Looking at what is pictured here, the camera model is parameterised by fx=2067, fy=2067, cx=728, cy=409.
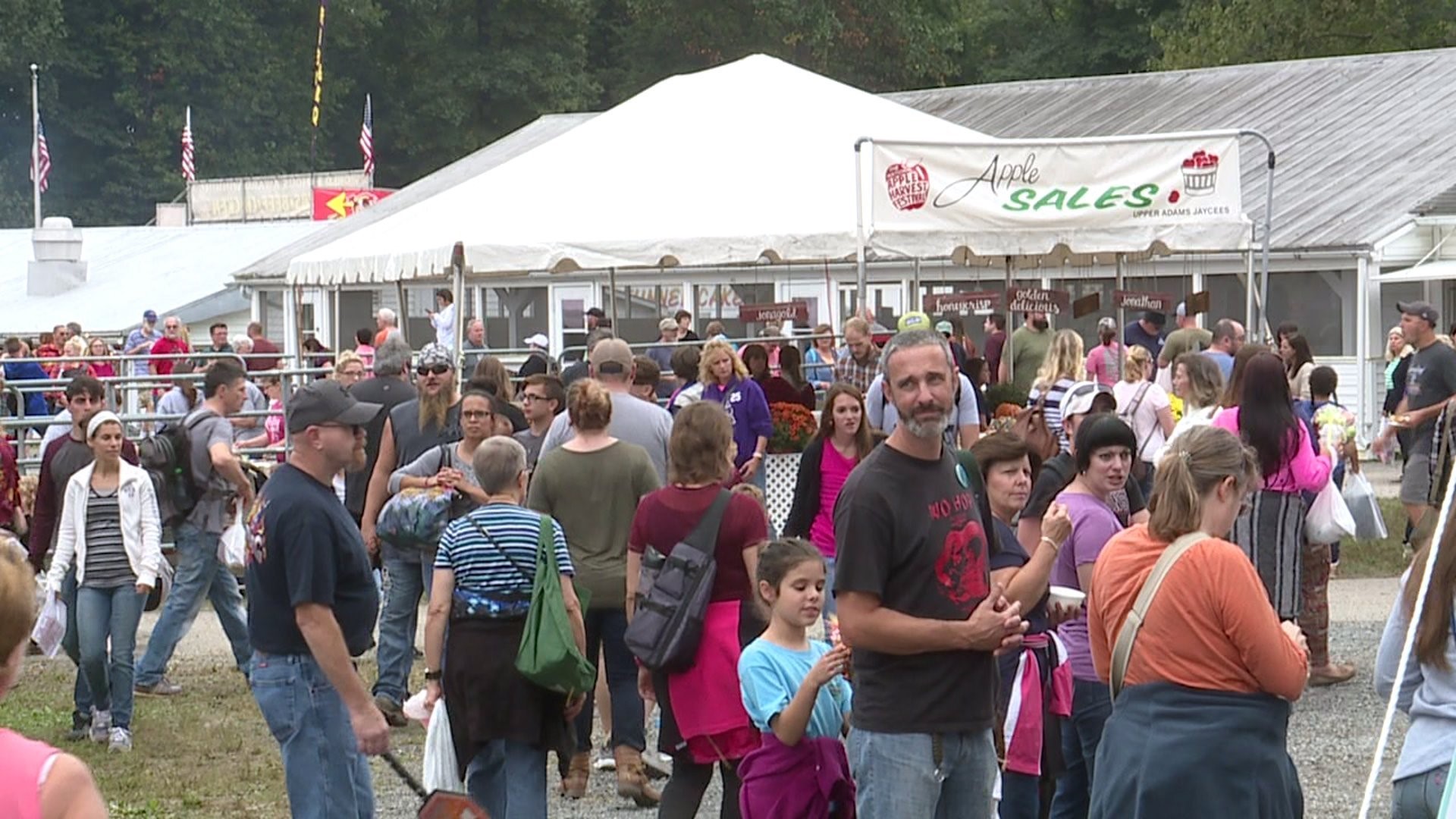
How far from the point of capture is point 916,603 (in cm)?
515

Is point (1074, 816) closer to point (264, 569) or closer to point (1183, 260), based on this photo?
point (264, 569)

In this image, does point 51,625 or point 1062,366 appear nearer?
point 51,625

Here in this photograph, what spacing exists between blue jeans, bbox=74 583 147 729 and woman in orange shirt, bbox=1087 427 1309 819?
6.35 metres

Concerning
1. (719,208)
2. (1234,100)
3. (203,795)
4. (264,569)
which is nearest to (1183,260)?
(1234,100)

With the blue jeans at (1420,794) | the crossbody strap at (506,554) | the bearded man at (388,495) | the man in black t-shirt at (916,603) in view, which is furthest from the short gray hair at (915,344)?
the bearded man at (388,495)

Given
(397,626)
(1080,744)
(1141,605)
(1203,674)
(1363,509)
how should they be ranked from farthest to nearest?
(1363,509) → (397,626) → (1080,744) → (1141,605) → (1203,674)

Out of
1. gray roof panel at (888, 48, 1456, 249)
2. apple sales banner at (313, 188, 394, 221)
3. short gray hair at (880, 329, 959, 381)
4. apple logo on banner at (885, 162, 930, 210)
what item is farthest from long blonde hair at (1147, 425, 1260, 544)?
apple sales banner at (313, 188, 394, 221)

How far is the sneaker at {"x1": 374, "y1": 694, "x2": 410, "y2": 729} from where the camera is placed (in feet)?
33.6

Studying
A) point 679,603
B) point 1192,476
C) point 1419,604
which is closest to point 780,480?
point 679,603

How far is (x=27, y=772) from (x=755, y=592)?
4052mm

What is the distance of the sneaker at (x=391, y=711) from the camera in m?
10.2

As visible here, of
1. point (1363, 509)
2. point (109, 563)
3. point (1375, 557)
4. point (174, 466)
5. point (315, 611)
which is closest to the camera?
point (315, 611)

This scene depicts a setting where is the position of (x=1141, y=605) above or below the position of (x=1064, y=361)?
below

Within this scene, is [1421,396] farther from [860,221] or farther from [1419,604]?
[1419,604]
